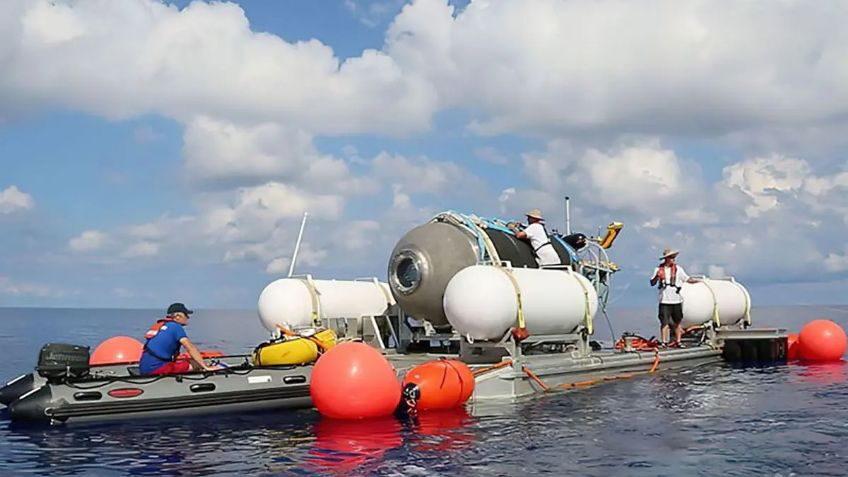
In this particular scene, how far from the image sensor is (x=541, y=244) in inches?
739

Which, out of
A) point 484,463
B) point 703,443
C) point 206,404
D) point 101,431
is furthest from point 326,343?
point 703,443

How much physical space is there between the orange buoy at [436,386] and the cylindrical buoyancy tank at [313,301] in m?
4.81

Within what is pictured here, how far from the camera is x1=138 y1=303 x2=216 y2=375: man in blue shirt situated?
551 inches

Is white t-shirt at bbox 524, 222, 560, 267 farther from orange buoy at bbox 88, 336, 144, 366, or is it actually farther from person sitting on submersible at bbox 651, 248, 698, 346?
orange buoy at bbox 88, 336, 144, 366

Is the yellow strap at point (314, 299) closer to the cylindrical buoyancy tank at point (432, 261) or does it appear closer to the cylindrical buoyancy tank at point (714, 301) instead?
the cylindrical buoyancy tank at point (432, 261)

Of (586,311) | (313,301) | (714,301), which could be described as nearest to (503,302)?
(586,311)

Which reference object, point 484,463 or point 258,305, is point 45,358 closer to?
point 258,305

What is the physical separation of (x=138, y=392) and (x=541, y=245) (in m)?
9.35

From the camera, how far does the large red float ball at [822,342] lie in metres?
24.1

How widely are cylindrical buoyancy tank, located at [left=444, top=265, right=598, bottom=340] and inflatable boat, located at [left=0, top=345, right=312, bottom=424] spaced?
309cm

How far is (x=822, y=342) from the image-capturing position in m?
24.2

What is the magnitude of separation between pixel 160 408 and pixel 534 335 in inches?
283

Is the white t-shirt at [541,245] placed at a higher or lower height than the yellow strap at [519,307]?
higher

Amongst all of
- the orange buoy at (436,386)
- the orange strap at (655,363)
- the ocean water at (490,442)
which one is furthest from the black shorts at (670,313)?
the orange buoy at (436,386)
